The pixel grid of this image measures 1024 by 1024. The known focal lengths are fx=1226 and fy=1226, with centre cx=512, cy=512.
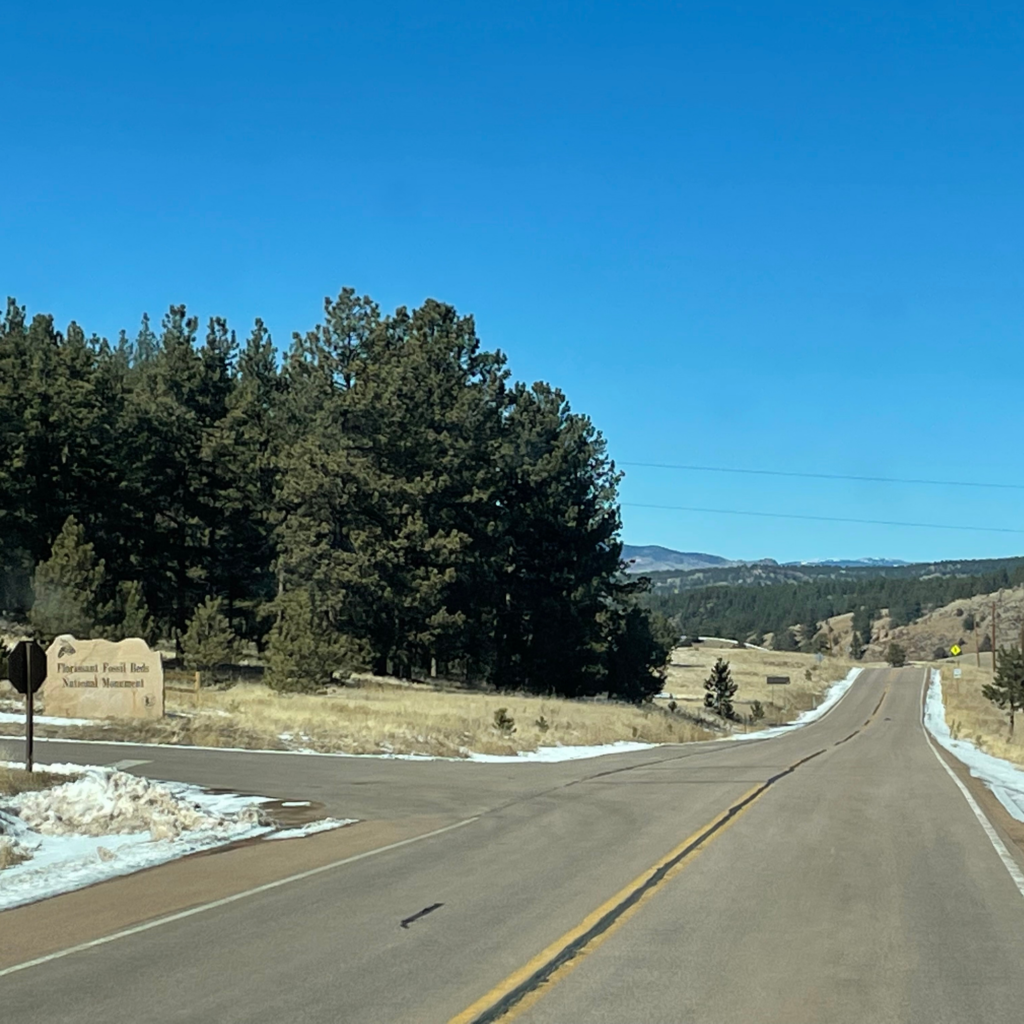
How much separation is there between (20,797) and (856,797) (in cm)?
1243

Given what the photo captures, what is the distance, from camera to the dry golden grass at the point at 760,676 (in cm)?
9181

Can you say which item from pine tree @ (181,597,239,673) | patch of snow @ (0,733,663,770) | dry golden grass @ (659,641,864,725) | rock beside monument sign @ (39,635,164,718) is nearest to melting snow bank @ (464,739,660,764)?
patch of snow @ (0,733,663,770)

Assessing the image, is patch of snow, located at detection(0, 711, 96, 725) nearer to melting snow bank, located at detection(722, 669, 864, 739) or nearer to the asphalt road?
the asphalt road

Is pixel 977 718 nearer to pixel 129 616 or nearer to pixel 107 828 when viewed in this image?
pixel 129 616

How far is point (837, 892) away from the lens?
35.0 feet

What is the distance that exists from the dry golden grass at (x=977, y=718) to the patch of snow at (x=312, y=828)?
26306mm

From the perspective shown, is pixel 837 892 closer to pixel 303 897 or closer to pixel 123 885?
pixel 303 897

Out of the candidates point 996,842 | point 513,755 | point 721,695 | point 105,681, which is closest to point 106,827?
point 996,842

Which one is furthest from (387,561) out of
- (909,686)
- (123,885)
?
(909,686)

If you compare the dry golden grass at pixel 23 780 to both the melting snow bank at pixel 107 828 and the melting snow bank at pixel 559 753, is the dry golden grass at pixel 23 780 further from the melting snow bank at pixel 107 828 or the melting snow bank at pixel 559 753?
the melting snow bank at pixel 559 753

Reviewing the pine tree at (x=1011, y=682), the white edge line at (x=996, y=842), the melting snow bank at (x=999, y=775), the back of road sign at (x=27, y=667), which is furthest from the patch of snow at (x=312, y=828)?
the pine tree at (x=1011, y=682)

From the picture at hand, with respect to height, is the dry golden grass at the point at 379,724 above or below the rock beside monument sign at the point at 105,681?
below

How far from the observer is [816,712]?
91188 mm

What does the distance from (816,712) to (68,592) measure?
63.4 meters
